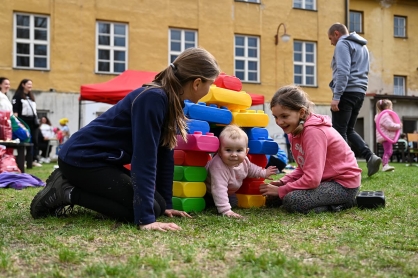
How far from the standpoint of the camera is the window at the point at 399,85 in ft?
79.2

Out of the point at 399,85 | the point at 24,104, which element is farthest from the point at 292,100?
the point at 399,85

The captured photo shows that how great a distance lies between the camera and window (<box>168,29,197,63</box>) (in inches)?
750

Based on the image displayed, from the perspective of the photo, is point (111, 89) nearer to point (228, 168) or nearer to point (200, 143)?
point (228, 168)

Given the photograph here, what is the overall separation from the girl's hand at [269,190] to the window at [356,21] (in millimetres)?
20664

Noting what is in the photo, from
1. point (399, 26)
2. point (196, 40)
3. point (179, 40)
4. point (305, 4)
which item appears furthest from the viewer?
point (399, 26)

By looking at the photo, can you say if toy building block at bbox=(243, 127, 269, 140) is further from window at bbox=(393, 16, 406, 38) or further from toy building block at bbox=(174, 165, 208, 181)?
window at bbox=(393, 16, 406, 38)

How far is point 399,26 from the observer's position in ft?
79.8

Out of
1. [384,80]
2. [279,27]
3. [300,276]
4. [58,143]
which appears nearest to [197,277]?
[300,276]

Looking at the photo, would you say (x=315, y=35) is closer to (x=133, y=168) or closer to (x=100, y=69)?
(x=100, y=69)

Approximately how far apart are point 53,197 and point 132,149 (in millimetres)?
680

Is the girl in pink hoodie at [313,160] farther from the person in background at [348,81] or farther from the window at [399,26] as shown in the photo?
the window at [399,26]

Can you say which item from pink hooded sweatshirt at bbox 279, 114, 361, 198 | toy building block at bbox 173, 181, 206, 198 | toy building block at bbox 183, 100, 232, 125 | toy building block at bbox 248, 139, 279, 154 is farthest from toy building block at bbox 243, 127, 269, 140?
toy building block at bbox 173, 181, 206, 198

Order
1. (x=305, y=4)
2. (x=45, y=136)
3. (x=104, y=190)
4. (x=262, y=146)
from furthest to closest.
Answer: (x=305, y=4), (x=45, y=136), (x=262, y=146), (x=104, y=190)

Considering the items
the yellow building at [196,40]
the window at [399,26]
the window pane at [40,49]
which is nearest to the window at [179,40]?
the yellow building at [196,40]
